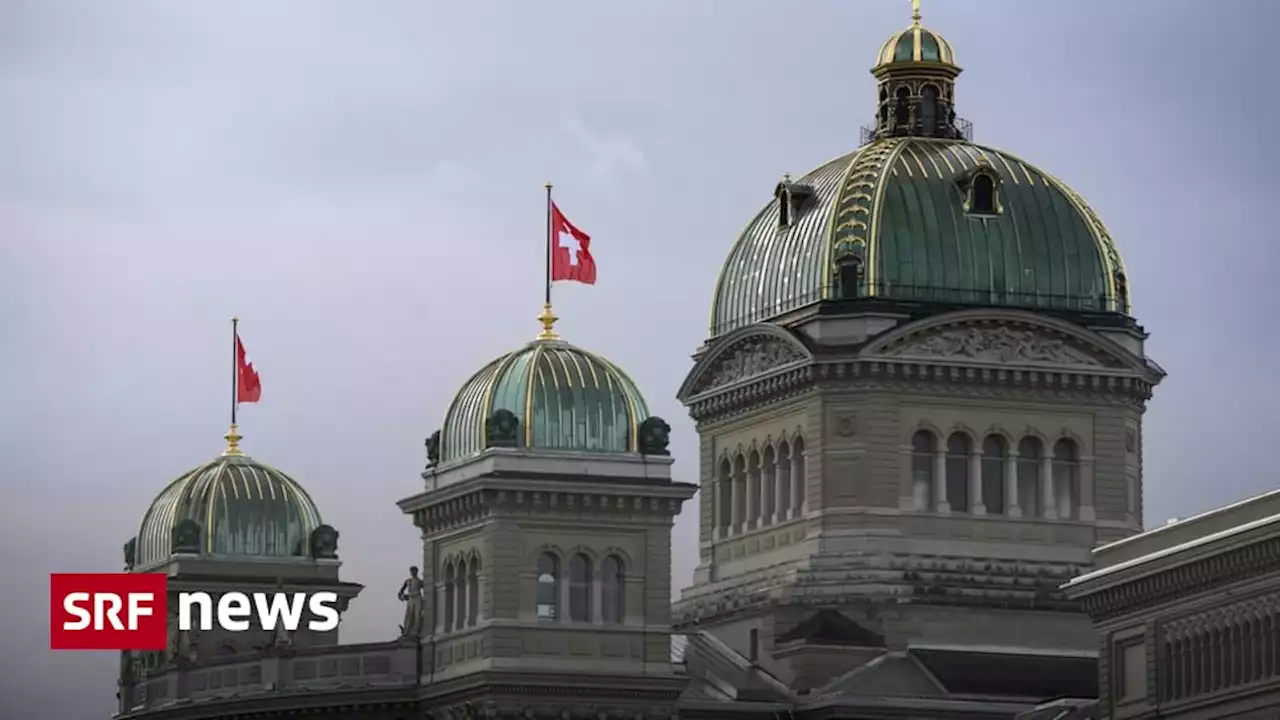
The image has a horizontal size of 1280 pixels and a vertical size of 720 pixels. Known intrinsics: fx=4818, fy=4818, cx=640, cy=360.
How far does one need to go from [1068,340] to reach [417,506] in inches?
935

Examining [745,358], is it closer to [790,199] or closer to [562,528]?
[790,199]

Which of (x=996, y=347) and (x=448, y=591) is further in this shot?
(x=996, y=347)

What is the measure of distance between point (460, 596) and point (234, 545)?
2151 cm

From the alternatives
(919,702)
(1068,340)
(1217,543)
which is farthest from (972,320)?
(1217,543)

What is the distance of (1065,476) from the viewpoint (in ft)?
521

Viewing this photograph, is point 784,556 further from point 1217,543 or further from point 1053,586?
point 1217,543

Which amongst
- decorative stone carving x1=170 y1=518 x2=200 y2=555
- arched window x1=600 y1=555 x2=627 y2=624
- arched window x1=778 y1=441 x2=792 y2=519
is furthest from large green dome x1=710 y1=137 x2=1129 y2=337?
decorative stone carving x1=170 y1=518 x2=200 y2=555

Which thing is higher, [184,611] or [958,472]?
[958,472]

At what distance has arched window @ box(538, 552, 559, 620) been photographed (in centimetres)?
14325

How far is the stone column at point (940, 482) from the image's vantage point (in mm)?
156875

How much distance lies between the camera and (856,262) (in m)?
157

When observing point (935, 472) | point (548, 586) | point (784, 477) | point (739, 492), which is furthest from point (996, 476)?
point (548, 586)

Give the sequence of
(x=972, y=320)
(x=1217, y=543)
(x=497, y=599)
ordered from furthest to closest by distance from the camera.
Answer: (x=972, y=320), (x=497, y=599), (x=1217, y=543)

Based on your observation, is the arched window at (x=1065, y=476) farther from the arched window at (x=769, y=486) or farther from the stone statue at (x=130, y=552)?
the stone statue at (x=130, y=552)
